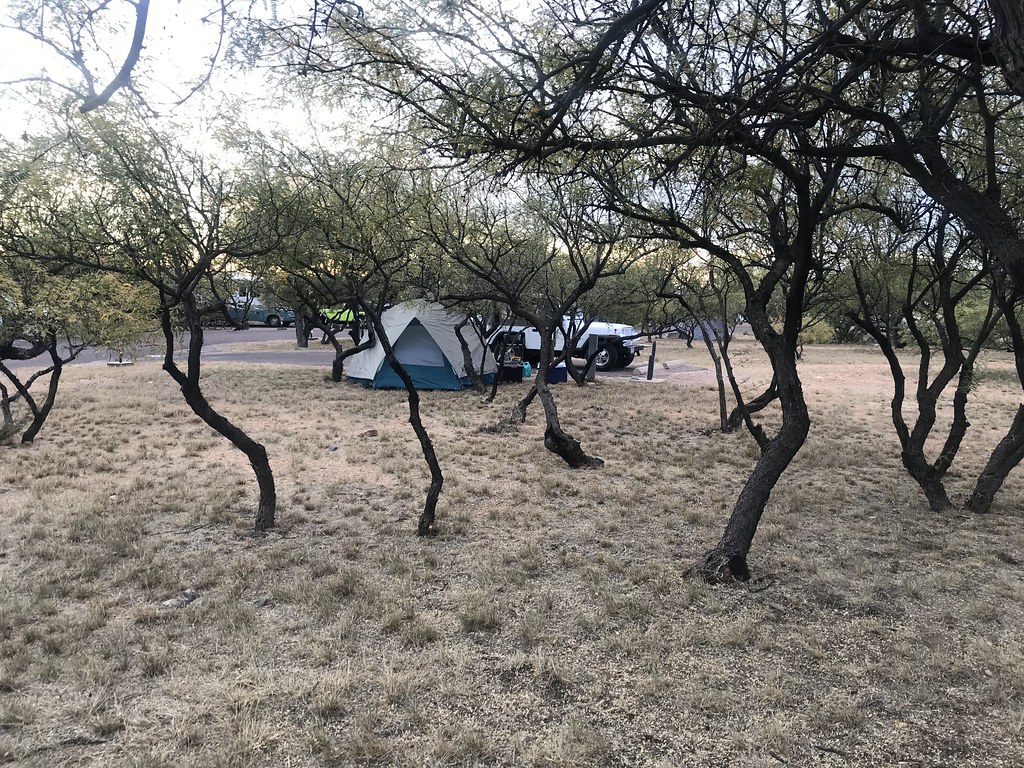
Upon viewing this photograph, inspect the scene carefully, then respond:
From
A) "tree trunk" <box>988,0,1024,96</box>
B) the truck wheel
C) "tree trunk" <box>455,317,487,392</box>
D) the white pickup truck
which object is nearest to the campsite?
"tree trunk" <box>988,0,1024,96</box>

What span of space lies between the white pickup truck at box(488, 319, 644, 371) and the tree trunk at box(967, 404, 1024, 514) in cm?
1379

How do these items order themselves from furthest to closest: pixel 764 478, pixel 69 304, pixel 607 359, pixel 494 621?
pixel 607 359
pixel 69 304
pixel 764 478
pixel 494 621

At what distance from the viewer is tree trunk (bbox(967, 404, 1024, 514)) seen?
576 cm

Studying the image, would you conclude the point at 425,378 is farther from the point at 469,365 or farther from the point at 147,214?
the point at 147,214

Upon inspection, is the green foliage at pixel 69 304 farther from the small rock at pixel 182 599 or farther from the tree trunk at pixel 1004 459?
the tree trunk at pixel 1004 459

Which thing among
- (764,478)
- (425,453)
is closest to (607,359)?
(425,453)

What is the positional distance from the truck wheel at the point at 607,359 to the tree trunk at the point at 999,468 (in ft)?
51.4

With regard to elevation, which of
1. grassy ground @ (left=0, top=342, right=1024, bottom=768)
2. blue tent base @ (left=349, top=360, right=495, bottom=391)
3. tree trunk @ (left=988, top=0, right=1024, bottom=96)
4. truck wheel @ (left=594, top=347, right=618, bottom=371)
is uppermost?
tree trunk @ (left=988, top=0, right=1024, bottom=96)

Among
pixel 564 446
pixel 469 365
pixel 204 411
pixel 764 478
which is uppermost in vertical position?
pixel 469 365

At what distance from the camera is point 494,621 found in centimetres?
362

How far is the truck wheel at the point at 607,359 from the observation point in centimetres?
2153

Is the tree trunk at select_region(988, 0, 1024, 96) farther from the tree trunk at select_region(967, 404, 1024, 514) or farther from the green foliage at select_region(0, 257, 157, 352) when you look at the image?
the green foliage at select_region(0, 257, 157, 352)

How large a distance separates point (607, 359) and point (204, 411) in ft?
57.7

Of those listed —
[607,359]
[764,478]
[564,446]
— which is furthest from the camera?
[607,359]
